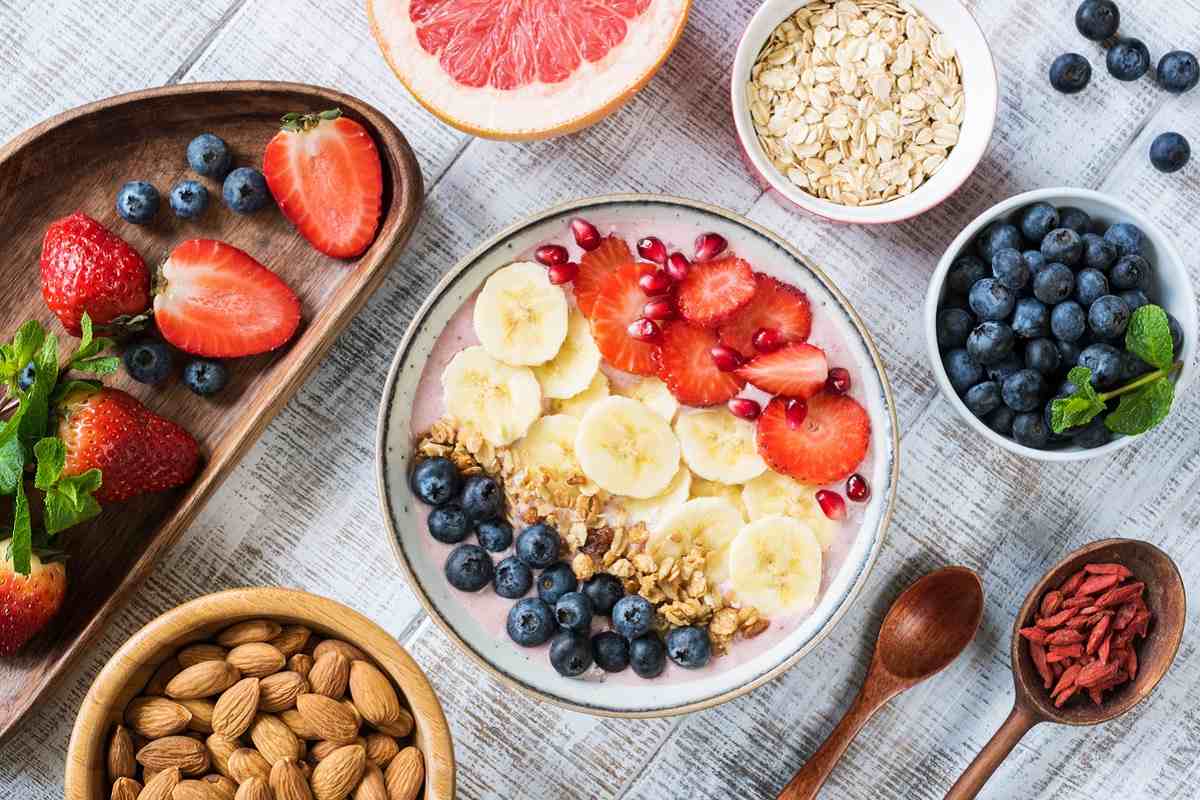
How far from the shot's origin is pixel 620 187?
1.71 metres

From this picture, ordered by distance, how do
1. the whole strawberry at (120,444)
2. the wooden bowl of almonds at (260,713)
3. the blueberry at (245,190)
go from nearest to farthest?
the wooden bowl of almonds at (260,713) < the whole strawberry at (120,444) < the blueberry at (245,190)

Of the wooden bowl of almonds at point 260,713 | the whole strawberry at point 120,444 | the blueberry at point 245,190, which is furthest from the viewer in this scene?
the blueberry at point 245,190

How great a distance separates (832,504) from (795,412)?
15cm

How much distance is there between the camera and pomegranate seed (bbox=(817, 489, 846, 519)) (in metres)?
1.59

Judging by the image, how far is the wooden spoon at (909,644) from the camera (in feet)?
5.47

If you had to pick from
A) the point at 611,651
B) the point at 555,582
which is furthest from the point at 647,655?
the point at 555,582

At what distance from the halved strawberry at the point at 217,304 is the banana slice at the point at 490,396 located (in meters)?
0.26

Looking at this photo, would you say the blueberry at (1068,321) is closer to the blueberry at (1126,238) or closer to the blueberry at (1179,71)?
the blueberry at (1126,238)

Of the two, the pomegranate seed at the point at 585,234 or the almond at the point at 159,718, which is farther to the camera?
the pomegranate seed at the point at 585,234

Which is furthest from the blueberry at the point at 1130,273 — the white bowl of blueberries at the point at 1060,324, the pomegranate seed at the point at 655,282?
the pomegranate seed at the point at 655,282

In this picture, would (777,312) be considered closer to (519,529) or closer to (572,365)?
(572,365)

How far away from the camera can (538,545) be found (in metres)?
1.54

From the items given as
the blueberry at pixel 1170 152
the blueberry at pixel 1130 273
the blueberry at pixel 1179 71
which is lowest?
the blueberry at pixel 1130 273

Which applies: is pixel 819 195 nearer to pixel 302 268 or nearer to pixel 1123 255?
pixel 1123 255
